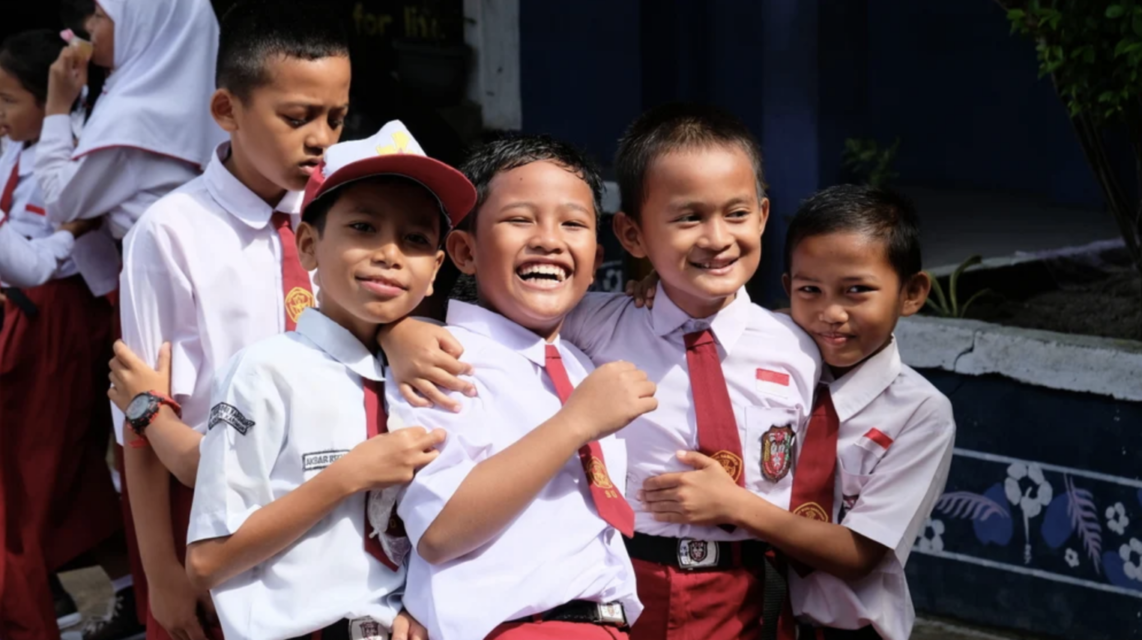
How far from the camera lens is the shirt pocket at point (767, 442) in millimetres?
2551

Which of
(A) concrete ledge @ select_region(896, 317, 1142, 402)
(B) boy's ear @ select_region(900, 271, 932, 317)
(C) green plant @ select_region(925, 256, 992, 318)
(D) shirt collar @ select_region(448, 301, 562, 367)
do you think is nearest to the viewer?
(D) shirt collar @ select_region(448, 301, 562, 367)

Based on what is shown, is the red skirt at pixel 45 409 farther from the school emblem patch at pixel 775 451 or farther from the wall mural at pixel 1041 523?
the wall mural at pixel 1041 523

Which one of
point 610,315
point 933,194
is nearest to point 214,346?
point 610,315

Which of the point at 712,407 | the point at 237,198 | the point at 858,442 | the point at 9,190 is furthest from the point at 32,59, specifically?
the point at 858,442

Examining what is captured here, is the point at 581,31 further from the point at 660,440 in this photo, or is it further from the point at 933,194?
the point at 660,440

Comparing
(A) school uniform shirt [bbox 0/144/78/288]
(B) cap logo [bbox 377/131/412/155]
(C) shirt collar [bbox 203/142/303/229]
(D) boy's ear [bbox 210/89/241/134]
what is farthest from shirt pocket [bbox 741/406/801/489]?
(A) school uniform shirt [bbox 0/144/78/288]

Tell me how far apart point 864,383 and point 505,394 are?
70cm

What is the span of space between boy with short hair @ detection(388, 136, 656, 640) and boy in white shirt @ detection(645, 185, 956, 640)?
0.93ft

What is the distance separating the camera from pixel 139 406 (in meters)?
2.59

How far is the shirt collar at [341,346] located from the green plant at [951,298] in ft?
8.13

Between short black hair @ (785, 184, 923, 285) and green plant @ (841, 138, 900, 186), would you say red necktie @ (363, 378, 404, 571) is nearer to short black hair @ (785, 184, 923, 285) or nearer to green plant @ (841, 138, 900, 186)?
short black hair @ (785, 184, 923, 285)

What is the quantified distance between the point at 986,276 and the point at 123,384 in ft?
10.2

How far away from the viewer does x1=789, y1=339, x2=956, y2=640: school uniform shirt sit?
2.54 m

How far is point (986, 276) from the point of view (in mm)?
4809
